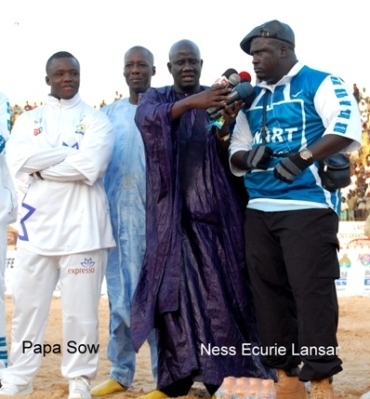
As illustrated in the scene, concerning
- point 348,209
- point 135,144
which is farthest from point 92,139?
point 348,209

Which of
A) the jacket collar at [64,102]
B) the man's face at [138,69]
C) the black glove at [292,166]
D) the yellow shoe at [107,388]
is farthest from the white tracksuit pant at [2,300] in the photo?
the black glove at [292,166]

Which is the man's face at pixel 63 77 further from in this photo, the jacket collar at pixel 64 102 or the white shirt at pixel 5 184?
the white shirt at pixel 5 184

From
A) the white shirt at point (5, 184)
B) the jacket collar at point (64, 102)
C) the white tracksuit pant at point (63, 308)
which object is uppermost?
the jacket collar at point (64, 102)

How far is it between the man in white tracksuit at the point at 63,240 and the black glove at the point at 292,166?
1.47 m

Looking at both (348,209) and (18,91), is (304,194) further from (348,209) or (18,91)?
(18,91)

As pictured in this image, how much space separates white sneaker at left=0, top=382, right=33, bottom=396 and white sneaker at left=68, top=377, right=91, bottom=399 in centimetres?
35

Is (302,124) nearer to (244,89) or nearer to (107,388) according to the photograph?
(244,89)

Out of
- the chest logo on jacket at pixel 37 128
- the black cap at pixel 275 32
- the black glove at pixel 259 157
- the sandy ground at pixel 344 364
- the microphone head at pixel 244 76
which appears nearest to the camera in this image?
the black glove at pixel 259 157

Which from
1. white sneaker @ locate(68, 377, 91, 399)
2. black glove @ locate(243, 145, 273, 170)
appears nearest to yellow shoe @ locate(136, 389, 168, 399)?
white sneaker @ locate(68, 377, 91, 399)

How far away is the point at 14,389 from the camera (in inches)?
226

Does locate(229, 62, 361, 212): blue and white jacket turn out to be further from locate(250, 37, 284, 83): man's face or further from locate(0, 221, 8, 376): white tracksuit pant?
locate(0, 221, 8, 376): white tracksuit pant

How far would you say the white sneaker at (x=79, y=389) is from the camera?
18.4 feet

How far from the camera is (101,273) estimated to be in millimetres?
5832

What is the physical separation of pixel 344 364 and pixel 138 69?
3092mm
